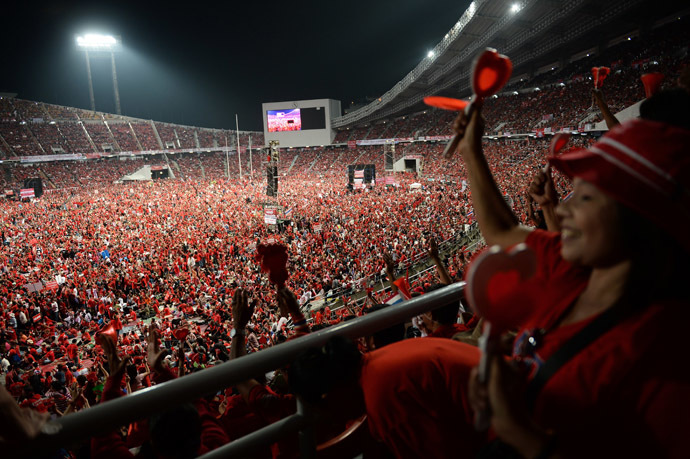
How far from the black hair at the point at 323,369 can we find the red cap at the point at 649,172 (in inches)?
30.8

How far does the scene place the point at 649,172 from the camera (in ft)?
Result: 2.51

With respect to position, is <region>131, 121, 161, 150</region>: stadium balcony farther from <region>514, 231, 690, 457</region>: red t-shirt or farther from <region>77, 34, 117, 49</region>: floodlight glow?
<region>514, 231, 690, 457</region>: red t-shirt

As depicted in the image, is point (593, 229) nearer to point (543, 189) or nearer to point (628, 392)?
point (628, 392)

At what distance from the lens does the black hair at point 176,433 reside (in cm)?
122

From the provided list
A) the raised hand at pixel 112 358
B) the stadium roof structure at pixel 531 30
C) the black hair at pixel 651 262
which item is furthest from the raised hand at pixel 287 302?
the stadium roof structure at pixel 531 30

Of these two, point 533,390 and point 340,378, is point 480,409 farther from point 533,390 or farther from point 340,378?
point 340,378

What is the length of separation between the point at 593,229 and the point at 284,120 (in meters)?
58.4

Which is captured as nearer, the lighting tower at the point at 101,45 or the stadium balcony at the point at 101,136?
the stadium balcony at the point at 101,136

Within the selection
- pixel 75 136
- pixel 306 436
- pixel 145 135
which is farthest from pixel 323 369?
pixel 145 135

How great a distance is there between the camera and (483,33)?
3020 centimetres

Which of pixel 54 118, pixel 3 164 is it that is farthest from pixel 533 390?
pixel 54 118

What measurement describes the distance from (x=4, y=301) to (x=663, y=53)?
3500cm

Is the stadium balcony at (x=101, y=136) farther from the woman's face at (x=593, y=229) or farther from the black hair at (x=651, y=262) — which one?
the black hair at (x=651, y=262)

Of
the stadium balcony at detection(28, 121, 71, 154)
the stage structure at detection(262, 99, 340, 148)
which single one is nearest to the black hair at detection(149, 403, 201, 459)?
the stadium balcony at detection(28, 121, 71, 154)
